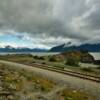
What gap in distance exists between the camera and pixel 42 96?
1619 centimetres

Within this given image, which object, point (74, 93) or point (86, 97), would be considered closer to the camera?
point (86, 97)

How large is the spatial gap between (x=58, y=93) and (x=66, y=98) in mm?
1696

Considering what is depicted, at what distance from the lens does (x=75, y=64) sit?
1909 inches

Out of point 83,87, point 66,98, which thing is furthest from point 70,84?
point 66,98

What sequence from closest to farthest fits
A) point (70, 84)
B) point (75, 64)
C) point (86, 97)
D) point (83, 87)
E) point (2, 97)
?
point (86, 97), point (2, 97), point (83, 87), point (70, 84), point (75, 64)

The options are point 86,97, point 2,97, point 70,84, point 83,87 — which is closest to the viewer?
point 86,97

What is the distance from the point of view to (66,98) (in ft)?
49.3

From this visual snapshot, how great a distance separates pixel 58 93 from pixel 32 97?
2118 millimetres

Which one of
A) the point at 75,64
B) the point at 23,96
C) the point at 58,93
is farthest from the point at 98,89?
the point at 75,64

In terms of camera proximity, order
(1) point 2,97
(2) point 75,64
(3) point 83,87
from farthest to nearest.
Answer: (2) point 75,64
(3) point 83,87
(1) point 2,97

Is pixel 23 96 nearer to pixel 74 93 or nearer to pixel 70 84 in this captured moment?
pixel 74 93

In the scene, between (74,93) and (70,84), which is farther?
(70,84)

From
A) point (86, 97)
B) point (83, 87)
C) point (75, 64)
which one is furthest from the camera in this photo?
point (75, 64)

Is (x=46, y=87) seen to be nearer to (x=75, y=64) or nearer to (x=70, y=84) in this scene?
(x=70, y=84)
